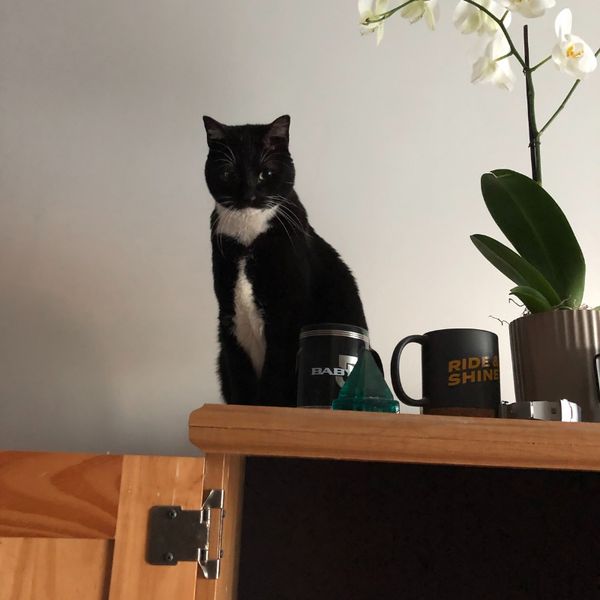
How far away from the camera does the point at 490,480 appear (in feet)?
2.62

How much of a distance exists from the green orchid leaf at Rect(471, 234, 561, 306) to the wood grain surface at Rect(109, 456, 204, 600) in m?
0.43

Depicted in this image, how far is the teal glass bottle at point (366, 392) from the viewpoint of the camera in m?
0.50

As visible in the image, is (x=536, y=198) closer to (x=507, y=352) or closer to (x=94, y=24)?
(x=507, y=352)

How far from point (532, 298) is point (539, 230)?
93mm

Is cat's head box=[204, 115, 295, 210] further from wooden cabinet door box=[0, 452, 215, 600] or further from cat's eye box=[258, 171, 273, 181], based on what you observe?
wooden cabinet door box=[0, 452, 215, 600]

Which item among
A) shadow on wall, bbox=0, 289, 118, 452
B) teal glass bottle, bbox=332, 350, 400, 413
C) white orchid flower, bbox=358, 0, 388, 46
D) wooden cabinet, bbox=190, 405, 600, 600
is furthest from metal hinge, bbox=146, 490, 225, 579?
white orchid flower, bbox=358, 0, 388, 46

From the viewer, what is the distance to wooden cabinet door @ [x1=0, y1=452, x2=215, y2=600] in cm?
39

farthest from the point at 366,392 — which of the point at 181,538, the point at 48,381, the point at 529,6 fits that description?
the point at 48,381

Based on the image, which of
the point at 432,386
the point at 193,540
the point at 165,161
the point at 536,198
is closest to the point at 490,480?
the point at 432,386

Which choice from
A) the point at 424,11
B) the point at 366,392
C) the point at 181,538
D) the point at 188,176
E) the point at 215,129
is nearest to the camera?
the point at 181,538

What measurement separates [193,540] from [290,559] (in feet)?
1.38

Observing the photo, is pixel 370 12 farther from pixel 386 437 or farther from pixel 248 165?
pixel 386 437

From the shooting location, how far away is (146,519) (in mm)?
406

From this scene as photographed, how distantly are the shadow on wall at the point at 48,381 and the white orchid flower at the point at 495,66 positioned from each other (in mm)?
768
